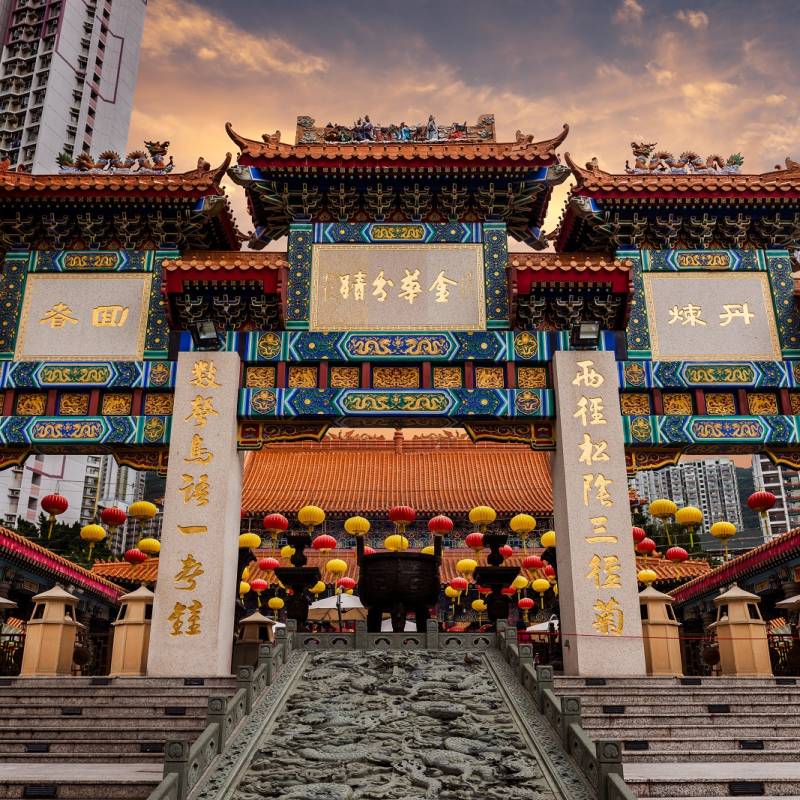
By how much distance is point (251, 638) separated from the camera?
14.0 m

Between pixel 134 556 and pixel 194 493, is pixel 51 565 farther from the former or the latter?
pixel 194 493

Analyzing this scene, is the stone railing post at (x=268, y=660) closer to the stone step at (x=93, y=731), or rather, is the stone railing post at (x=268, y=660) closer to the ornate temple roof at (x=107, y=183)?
the stone step at (x=93, y=731)

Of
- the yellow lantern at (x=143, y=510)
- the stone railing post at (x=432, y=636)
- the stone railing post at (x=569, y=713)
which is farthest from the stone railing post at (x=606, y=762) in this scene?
the yellow lantern at (x=143, y=510)

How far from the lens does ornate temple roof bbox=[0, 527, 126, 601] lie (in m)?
16.7

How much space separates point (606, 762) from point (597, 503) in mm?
5830

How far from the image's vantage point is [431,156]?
12531mm

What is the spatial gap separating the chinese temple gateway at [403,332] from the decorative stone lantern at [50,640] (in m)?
1.09

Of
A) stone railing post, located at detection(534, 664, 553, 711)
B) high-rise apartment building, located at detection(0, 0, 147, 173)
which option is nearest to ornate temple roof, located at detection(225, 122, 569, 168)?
stone railing post, located at detection(534, 664, 553, 711)

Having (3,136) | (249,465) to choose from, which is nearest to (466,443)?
(249,465)

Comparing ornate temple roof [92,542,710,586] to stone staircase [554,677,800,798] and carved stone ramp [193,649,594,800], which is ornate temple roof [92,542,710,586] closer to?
stone staircase [554,677,800,798]

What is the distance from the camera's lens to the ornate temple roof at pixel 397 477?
25984 mm

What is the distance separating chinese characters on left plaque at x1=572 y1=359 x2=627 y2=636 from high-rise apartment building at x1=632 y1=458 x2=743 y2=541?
3082 inches

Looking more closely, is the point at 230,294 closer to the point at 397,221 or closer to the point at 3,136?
the point at 397,221

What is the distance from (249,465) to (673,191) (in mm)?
20049
